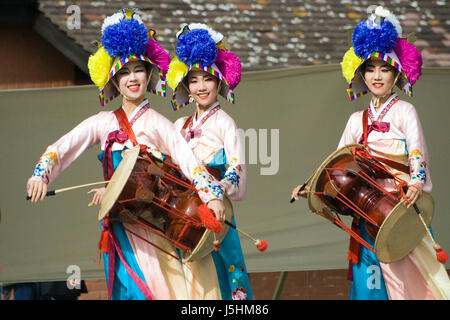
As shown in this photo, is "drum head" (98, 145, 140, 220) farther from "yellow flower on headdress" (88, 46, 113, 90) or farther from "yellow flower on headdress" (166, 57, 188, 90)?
"yellow flower on headdress" (166, 57, 188, 90)

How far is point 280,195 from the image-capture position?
8148 mm

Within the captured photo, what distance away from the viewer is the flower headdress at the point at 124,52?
605 centimetres

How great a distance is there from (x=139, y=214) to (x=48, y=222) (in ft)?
8.11

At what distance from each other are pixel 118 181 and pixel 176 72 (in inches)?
46.5

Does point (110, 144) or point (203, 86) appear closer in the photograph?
point (110, 144)

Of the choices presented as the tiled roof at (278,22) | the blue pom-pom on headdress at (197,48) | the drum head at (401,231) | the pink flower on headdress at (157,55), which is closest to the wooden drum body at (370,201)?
the drum head at (401,231)

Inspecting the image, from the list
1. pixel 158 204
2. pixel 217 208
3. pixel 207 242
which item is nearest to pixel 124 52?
pixel 158 204

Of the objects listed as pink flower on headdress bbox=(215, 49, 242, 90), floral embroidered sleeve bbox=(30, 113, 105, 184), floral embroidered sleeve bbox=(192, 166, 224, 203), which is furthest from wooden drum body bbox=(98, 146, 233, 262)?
pink flower on headdress bbox=(215, 49, 242, 90)

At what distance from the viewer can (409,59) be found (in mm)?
6406

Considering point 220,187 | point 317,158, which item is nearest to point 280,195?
point 317,158

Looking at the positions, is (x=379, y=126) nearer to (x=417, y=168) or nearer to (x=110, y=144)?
(x=417, y=168)

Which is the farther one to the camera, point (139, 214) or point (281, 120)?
point (281, 120)

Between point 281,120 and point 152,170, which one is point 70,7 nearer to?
point 281,120

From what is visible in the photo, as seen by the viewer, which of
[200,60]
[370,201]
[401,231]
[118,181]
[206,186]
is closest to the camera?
[118,181]
